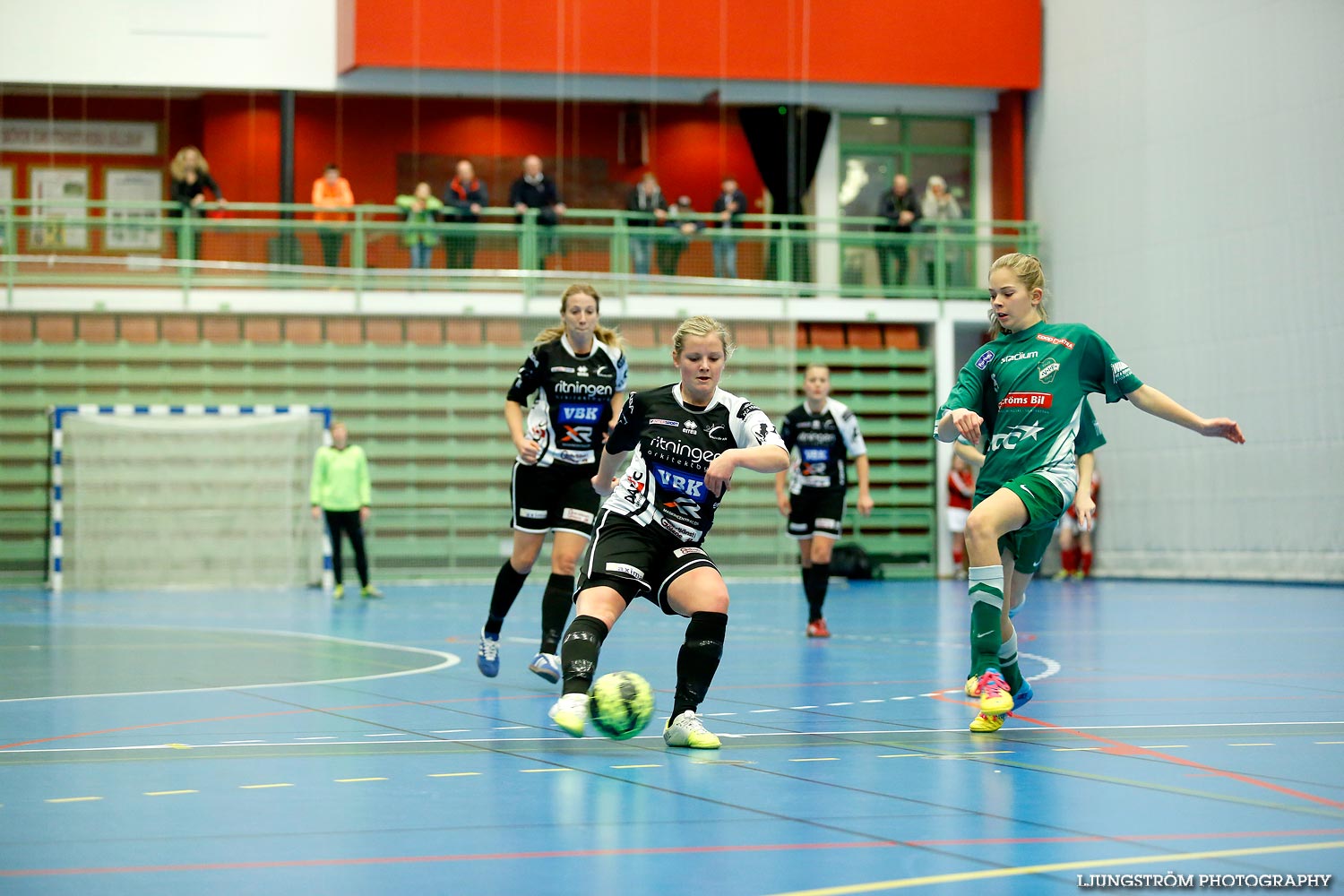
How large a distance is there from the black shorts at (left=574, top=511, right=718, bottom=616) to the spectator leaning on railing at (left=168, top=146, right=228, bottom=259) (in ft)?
59.8

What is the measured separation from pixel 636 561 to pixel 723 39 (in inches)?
845

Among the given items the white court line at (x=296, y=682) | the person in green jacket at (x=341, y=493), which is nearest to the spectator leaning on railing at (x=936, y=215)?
the person in green jacket at (x=341, y=493)

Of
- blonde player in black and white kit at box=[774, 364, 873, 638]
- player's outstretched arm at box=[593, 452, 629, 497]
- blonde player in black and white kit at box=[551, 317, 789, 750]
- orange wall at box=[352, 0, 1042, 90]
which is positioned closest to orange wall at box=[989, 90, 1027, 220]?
orange wall at box=[352, 0, 1042, 90]

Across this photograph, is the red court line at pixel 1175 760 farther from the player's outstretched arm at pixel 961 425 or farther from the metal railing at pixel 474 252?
the metal railing at pixel 474 252

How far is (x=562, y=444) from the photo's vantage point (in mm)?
9711

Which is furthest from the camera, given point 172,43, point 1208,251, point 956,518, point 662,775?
point 956,518

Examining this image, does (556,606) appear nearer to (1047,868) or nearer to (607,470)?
(607,470)

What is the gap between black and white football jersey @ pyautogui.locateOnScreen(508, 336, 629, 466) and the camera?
Result: 9641 mm

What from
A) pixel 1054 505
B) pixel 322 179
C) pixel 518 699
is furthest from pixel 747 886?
pixel 322 179

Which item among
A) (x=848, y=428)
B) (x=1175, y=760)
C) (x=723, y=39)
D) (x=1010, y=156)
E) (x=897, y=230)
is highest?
(x=723, y=39)

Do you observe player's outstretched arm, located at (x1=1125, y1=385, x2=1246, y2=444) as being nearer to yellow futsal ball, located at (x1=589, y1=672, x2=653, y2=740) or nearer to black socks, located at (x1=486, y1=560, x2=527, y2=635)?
yellow futsal ball, located at (x1=589, y1=672, x2=653, y2=740)

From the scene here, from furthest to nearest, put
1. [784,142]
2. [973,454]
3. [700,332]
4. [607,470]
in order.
Answer: [784,142], [973,454], [607,470], [700,332]

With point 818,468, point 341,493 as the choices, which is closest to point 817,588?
point 818,468

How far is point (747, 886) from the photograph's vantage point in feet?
13.7
